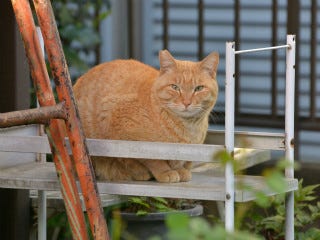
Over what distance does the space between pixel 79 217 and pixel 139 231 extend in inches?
44.1

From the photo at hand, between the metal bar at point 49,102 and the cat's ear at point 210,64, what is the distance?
0.75m

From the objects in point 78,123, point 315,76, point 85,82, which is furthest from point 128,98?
point 315,76

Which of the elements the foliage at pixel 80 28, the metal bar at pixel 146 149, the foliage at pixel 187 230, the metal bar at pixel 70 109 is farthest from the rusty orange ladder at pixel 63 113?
the foliage at pixel 80 28

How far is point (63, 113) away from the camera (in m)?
2.91

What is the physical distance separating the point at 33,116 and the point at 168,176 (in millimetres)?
707

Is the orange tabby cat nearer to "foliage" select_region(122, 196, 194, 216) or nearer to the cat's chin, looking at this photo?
the cat's chin

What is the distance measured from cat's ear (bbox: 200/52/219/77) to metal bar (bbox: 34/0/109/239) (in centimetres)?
71

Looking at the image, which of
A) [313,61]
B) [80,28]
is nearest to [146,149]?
[80,28]

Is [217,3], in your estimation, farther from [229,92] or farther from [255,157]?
[229,92]

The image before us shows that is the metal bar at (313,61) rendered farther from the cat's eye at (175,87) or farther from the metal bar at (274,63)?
the cat's eye at (175,87)

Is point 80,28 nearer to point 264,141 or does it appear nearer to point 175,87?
point 175,87

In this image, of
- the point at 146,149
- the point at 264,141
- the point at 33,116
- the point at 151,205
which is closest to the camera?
the point at 33,116

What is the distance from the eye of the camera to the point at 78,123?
297 centimetres

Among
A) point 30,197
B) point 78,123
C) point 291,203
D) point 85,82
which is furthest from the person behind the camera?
point 30,197
